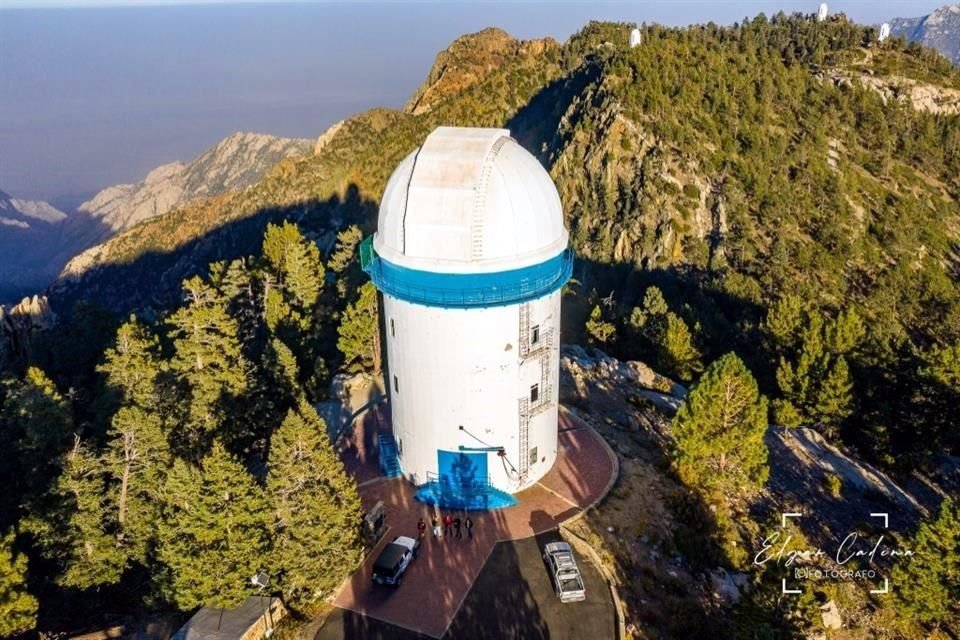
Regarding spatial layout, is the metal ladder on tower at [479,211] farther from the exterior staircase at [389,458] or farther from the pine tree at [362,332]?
the pine tree at [362,332]

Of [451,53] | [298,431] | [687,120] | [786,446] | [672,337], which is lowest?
[786,446]

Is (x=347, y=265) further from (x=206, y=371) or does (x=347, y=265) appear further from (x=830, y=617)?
(x=830, y=617)

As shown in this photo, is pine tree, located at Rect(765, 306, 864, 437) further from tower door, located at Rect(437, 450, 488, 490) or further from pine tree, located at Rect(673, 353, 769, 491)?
tower door, located at Rect(437, 450, 488, 490)

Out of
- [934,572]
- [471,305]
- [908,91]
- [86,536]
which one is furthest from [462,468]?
[908,91]

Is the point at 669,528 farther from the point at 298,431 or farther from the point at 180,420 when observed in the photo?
the point at 180,420

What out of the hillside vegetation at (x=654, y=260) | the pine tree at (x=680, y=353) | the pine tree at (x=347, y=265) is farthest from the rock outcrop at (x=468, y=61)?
the pine tree at (x=680, y=353)

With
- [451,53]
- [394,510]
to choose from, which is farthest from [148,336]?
[451,53]

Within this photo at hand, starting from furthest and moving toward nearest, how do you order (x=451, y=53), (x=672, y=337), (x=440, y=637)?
(x=451, y=53)
(x=672, y=337)
(x=440, y=637)

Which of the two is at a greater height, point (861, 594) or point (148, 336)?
point (148, 336)
